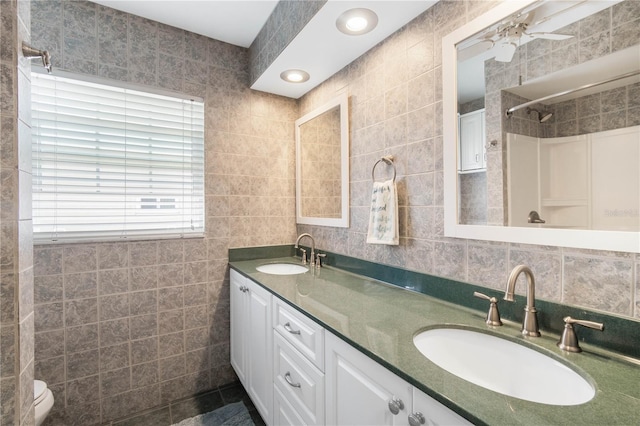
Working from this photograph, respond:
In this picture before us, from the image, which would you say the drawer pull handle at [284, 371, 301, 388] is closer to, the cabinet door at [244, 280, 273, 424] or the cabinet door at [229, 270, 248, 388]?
the cabinet door at [244, 280, 273, 424]

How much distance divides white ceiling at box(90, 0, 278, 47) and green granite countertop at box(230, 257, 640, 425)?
65.0 inches

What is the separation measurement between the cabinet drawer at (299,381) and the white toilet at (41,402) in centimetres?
105

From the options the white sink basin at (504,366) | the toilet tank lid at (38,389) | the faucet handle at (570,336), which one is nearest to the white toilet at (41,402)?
the toilet tank lid at (38,389)

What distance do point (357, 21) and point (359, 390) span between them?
1.57 metres

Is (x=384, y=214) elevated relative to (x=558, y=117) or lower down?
lower down

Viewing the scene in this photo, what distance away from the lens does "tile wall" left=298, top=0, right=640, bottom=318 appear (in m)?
0.90

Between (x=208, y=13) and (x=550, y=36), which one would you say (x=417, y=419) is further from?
(x=208, y=13)

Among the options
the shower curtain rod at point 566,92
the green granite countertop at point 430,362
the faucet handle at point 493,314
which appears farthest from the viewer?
the faucet handle at point 493,314

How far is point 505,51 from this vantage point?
111 centimetres

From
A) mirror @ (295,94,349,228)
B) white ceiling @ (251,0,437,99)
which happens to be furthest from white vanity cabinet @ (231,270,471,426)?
white ceiling @ (251,0,437,99)

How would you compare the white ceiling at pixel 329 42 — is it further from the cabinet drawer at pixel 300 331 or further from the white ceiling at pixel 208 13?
the cabinet drawer at pixel 300 331

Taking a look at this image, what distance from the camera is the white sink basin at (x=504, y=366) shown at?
802 millimetres

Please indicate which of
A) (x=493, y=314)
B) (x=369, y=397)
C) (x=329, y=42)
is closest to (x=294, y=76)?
(x=329, y=42)

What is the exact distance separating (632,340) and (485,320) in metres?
0.37
